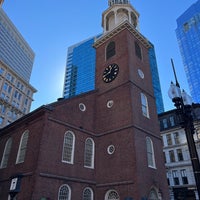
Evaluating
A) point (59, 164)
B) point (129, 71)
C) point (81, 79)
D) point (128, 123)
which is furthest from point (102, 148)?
point (81, 79)

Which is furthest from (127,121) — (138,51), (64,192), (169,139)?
(169,139)

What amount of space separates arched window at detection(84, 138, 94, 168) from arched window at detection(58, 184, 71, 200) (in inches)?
105

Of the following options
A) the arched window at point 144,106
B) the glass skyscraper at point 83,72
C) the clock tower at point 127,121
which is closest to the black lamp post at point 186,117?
the clock tower at point 127,121

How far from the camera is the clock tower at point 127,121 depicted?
15.7m

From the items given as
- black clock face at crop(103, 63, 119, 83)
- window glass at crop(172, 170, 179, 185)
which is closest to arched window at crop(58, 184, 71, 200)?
black clock face at crop(103, 63, 119, 83)

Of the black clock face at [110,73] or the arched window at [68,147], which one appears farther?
the black clock face at [110,73]

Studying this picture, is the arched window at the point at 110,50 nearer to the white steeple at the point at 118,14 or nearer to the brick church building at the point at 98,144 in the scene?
the brick church building at the point at 98,144

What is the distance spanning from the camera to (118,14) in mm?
26219

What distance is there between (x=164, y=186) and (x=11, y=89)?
2388 inches

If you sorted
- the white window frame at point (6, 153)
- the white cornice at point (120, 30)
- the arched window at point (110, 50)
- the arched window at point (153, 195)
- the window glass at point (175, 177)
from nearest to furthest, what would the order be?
the arched window at point (153, 195)
the white window frame at point (6, 153)
the white cornice at point (120, 30)
the arched window at point (110, 50)
the window glass at point (175, 177)

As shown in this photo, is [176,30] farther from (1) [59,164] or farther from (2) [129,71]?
(1) [59,164]

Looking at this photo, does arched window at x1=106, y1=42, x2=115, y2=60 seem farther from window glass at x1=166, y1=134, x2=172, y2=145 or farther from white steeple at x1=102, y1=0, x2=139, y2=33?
window glass at x1=166, y1=134, x2=172, y2=145

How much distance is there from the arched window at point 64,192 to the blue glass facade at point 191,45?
100035 millimetres

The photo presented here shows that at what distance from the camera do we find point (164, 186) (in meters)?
17.3
